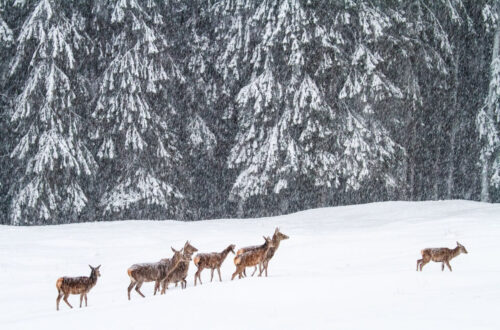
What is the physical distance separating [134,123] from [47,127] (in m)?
3.23

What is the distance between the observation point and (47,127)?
22172 mm

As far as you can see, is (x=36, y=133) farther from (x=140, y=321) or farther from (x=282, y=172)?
(x=140, y=321)

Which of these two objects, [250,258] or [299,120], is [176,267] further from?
[299,120]

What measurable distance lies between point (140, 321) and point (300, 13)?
17827 mm

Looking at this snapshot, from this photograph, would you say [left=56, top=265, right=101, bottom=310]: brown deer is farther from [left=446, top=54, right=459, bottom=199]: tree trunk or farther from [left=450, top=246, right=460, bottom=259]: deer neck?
[left=446, top=54, right=459, bottom=199]: tree trunk

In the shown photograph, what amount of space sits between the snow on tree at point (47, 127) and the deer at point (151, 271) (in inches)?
512

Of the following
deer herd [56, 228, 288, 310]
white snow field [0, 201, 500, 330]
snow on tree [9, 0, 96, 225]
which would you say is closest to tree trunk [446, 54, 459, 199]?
white snow field [0, 201, 500, 330]

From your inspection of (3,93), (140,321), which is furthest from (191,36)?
(140,321)

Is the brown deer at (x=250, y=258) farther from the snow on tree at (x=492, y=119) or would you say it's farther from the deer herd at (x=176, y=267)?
the snow on tree at (x=492, y=119)

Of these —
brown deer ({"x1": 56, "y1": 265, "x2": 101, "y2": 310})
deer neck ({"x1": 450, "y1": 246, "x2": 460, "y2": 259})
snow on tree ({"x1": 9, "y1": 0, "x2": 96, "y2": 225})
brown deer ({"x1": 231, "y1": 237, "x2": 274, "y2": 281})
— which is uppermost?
snow on tree ({"x1": 9, "y1": 0, "x2": 96, "y2": 225})

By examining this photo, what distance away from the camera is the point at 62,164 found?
22062 millimetres

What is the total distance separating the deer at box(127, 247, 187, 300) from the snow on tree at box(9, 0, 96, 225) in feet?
42.6

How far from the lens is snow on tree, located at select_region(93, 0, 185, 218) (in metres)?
23.4

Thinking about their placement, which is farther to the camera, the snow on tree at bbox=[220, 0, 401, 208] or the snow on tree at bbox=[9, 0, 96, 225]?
the snow on tree at bbox=[220, 0, 401, 208]
